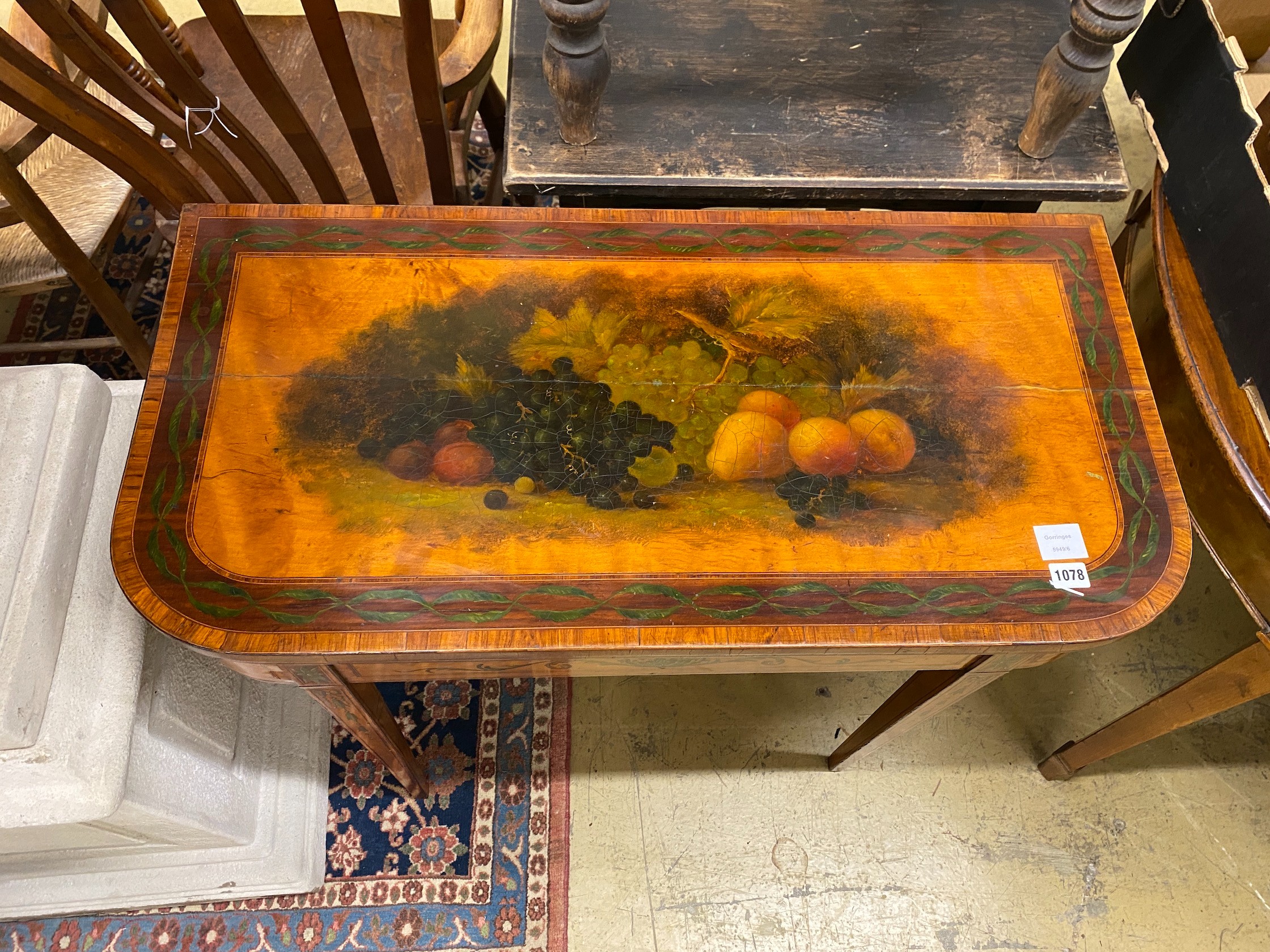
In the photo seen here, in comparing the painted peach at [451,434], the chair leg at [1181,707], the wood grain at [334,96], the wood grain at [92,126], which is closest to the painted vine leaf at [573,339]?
the painted peach at [451,434]

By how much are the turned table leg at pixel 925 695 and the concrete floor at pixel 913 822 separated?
0.20m

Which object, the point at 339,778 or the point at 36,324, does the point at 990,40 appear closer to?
the point at 339,778

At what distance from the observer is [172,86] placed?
145 cm

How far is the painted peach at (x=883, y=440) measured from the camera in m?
1.24

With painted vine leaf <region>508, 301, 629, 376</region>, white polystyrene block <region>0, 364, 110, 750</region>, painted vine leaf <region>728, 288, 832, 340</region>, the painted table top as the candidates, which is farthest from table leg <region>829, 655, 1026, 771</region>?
white polystyrene block <region>0, 364, 110, 750</region>

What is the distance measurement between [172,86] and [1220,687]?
6.93 feet

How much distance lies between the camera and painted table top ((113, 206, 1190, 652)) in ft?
3.68

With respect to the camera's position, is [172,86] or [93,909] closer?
[172,86]

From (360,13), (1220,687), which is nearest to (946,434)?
(1220,687)

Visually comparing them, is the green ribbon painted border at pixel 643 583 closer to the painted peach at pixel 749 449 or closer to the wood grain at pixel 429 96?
the painted peach at pixel 749 449

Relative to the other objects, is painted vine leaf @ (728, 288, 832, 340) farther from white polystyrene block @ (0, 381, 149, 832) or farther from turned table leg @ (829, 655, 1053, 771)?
white polystyrene block @ (0, 381, 149, 832)

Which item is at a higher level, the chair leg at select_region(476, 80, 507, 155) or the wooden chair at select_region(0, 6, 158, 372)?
the wooden chair at select_region(0, 6, 158, 372)

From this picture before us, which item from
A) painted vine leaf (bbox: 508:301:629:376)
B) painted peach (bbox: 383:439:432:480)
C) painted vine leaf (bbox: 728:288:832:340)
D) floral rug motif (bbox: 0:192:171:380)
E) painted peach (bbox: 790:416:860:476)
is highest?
painted vine leaf (bbox: 508:301:629:376)

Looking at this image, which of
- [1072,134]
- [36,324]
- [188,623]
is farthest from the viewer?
[36,324]
